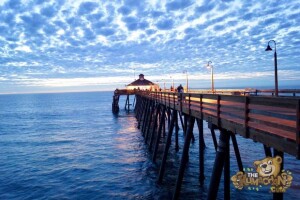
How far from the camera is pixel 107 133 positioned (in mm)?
34875

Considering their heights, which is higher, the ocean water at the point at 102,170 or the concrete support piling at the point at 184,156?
the concrete support piling at the point at 184,156

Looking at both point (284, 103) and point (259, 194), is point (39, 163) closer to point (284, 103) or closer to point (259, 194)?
point (259, 194)

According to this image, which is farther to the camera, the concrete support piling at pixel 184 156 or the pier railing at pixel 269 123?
the concrete support piling at pixel 184 156

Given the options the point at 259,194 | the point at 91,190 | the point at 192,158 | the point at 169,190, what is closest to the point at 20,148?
the point at 91,190

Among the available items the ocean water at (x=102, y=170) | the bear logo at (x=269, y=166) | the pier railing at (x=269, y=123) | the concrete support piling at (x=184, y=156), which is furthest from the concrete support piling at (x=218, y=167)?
the ocean water at (x=102, y=170)

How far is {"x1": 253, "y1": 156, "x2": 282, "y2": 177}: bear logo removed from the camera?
24.4 ft

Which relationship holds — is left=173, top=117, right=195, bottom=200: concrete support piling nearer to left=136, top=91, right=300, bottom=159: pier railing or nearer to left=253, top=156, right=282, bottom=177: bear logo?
left=136, top=91, right=300, bottom=159: pier railing

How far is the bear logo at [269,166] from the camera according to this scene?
24.4 ft

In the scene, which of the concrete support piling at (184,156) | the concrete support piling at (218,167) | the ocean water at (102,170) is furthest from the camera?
the ocean water at (102,170)

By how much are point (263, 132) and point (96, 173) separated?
47.0 ft

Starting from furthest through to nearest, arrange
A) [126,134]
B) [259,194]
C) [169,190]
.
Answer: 1. [126,134]
2. [169,190]
3. [259,194]

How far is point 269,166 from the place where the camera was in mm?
7570

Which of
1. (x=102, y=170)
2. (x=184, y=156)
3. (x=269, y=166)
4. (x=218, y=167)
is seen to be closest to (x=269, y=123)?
(x=269, y=166)

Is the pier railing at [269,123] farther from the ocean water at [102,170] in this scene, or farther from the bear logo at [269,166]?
the ocean water at [102,170]
